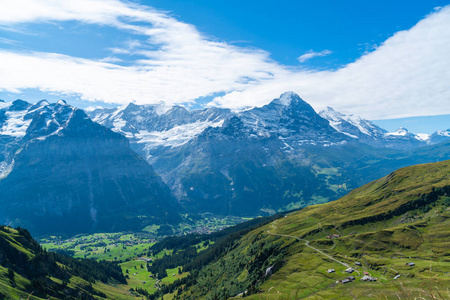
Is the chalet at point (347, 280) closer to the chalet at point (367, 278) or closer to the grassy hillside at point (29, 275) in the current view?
the chalet at point (367, 278)

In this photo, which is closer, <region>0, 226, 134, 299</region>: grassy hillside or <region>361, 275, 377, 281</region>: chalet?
<region>361, 275, 377, 281</region>: chalet

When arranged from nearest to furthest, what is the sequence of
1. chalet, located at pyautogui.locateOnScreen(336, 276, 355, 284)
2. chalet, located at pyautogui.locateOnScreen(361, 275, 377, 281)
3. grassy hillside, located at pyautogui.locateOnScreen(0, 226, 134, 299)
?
chalet, located at pyautogui.locateOnScreen(361, 275, 377, 281) → grassy hillside, located at pyautogui.locateOnScreen(0, 226, 134, 299) → chalet, located at pyautogui.locateOnScreen(336, 276, 355, 284)

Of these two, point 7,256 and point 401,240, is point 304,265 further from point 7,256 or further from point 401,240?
point 7,256

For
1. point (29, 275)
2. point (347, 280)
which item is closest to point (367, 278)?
point (347, 280)

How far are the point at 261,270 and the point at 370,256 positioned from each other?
65203 millimetres

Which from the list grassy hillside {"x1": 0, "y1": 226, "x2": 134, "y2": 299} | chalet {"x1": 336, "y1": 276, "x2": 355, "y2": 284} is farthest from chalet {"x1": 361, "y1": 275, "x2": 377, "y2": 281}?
grassy hillside {"x1": 0, "y1": 226, "x2": 134, "y2": 299}

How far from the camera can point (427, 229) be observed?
176875 millimetres

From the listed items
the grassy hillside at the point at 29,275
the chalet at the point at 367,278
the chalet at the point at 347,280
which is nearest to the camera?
the chalet at the point at 367,278

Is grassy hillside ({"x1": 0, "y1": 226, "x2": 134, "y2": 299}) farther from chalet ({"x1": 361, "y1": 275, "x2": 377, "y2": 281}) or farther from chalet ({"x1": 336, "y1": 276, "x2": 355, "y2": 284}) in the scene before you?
chalet ({"x1": 361, "y1": 275, "x2": 377, "y2": 281})

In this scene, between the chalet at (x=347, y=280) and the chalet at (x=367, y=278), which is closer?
the chalet at (x=367, y=278)

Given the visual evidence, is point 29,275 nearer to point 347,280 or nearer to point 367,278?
point 347,280

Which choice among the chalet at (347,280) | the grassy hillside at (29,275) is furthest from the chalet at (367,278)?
the grassy hillside at (29,275)

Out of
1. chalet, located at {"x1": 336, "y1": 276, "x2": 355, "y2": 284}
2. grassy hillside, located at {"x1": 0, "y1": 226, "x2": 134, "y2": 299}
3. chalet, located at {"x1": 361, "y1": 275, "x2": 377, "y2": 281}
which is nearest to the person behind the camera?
chalet, located at {"x1": 361, "y1": 275, "x2": 377, "y2": 281}

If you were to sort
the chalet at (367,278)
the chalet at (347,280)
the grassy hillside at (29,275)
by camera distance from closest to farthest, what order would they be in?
1. the chalet at (367,278)
2. the grassy hillside at (29,275)
3. the chalet at (347,280)
